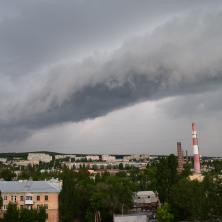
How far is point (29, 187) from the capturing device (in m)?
81.3

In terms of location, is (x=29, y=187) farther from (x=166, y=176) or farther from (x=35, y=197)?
(x=166, y=176)

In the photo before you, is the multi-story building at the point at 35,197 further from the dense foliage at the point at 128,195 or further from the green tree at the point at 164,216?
the green tree at the point at 164,216

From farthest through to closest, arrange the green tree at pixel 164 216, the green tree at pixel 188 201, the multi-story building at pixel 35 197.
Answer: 1. the multi-story building at pixel 35 197
2. the green tree at pixel 164 216
3. the green tree at pixel 188 201

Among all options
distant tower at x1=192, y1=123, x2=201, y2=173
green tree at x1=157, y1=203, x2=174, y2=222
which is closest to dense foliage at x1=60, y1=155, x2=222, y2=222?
green tree at x1=157, y1=203, x2=174, y2=222

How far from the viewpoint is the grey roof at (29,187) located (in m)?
79.7

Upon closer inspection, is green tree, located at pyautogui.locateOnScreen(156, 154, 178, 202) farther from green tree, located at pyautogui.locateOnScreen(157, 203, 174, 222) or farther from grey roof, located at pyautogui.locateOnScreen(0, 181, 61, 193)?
grey roof, located at pyautogui.locateOnScreen(0, 181, 61, 193)

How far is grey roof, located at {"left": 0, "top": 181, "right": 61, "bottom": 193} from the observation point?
79.7 m

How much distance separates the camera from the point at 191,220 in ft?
229

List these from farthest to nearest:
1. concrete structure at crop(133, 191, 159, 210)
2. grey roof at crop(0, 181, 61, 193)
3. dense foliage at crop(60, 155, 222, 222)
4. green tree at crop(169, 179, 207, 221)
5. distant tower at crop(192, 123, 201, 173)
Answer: distant tower at crop(192, 123, 201, 173) < concrete structure at crop(133, 191, 159, 210) < grey roof at crop(0, 181, 61, 193) < dense foliage at crop(60, 155, 222, 222) < green tree at crop(169, 179, 207, 221)

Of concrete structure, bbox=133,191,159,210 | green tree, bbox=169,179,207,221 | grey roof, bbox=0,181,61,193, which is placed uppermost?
grey roof, bbox=0,181,61,193

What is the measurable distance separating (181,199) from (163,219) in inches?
167

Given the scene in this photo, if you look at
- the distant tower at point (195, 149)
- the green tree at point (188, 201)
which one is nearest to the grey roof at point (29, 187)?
the green tree at point (188, 201)

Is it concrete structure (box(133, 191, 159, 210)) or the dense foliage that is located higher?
the dense foliage

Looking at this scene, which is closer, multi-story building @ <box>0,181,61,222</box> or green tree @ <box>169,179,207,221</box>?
green tree @ <box>169,179,207,221</box>
